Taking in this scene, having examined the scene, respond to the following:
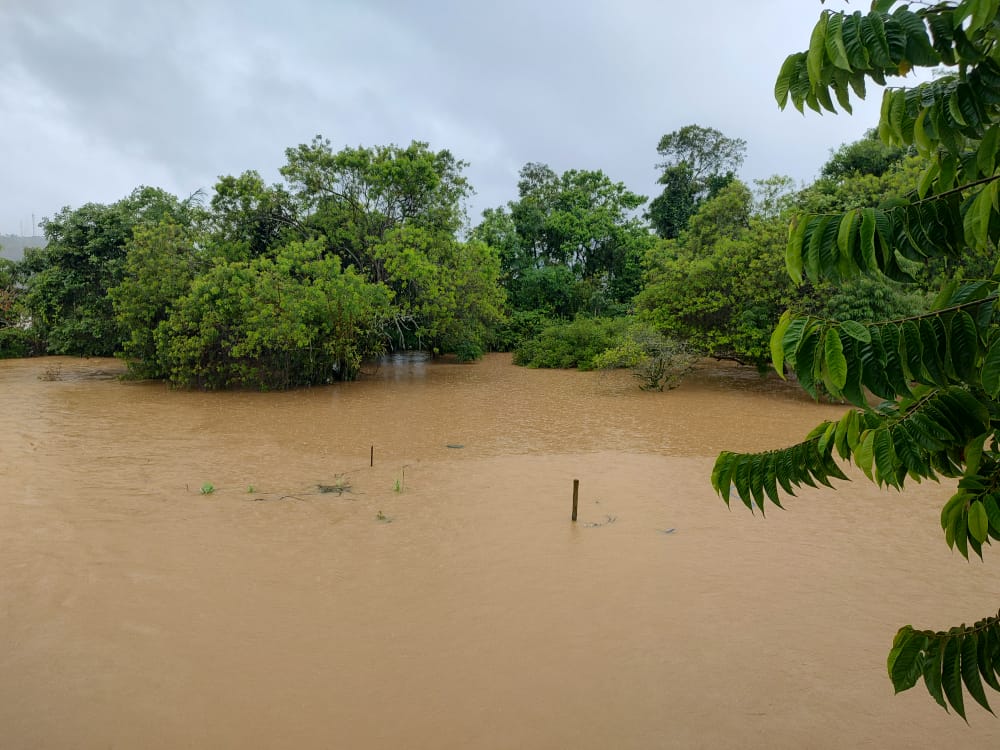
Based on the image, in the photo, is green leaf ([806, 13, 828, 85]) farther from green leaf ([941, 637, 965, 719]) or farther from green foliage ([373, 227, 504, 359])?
green foliage ([373, 227, 504, 359])

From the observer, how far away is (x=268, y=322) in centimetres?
1516

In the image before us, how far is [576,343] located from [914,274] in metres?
21.6

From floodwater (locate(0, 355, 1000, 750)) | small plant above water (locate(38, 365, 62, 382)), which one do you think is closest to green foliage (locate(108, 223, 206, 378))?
small plant above water (locate(38, 365, 62, 382))

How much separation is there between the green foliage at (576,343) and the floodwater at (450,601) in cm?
1183

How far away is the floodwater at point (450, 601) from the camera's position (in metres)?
3.85

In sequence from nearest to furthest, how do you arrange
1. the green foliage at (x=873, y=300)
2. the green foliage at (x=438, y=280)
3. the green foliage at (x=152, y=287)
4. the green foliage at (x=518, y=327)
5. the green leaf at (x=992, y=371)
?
1. the green leaf at (x=992, y=371)
2. the green foliage at (x=873, y=300)
3. the green foliage at (x=152, y=287)
4. the green foliage at (x=438, y=280)
5. the green foliage at (x=518, y=327)

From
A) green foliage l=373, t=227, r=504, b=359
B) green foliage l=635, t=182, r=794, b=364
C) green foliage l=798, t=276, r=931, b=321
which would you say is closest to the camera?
green foliage l=798, t=276, r=931, b=321

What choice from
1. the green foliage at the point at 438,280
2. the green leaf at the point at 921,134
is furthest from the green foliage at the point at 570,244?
the green leaf at the point at 921,134

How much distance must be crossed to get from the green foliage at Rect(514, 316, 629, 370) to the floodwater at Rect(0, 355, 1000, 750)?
466 inches

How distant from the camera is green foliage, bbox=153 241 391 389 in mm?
15203

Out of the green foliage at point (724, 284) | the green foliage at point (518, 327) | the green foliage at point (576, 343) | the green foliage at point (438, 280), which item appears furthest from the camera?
the green foliage at point (518, 327)

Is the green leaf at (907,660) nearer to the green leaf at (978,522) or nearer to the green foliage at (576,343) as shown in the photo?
the green leaf at (978,522)

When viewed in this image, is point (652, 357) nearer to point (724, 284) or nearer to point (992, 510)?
point (724, 284)

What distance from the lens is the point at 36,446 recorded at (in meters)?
10.3
